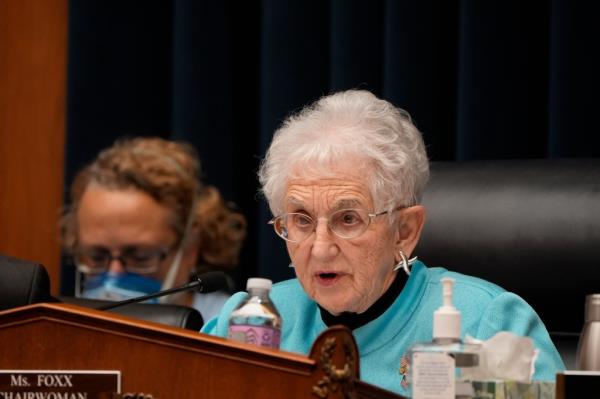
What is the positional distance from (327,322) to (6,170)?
177 centimetres

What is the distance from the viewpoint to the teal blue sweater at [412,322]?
72.6 inches

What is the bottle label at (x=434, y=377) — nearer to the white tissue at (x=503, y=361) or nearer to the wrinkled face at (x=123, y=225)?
the white tissue at (x=503, y=361)

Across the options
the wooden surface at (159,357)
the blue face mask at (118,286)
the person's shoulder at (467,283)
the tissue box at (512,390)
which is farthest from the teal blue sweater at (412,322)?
the blue face mask at (118,286)

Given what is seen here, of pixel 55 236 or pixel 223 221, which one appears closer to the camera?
pixel 223 221

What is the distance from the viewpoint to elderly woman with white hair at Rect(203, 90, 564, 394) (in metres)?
1.87

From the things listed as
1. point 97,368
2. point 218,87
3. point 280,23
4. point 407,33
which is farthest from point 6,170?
point 97,368

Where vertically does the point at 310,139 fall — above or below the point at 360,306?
above

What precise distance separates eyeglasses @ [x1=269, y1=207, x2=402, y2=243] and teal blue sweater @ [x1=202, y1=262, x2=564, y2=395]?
15 centimetres

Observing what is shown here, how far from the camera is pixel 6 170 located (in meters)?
3.49

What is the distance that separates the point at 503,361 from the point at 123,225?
1.93 metres

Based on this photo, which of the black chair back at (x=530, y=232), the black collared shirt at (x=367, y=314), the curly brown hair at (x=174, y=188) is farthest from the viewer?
the curly brown hair at (x=174, y=188)

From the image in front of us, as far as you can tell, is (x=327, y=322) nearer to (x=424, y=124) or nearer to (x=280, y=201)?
(x=280, y=201)

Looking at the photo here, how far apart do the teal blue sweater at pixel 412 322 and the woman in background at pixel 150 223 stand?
101 cm

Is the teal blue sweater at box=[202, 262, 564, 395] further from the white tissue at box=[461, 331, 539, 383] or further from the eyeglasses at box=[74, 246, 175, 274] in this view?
the eyeglasses at box=[74, 246, 175, 274]
